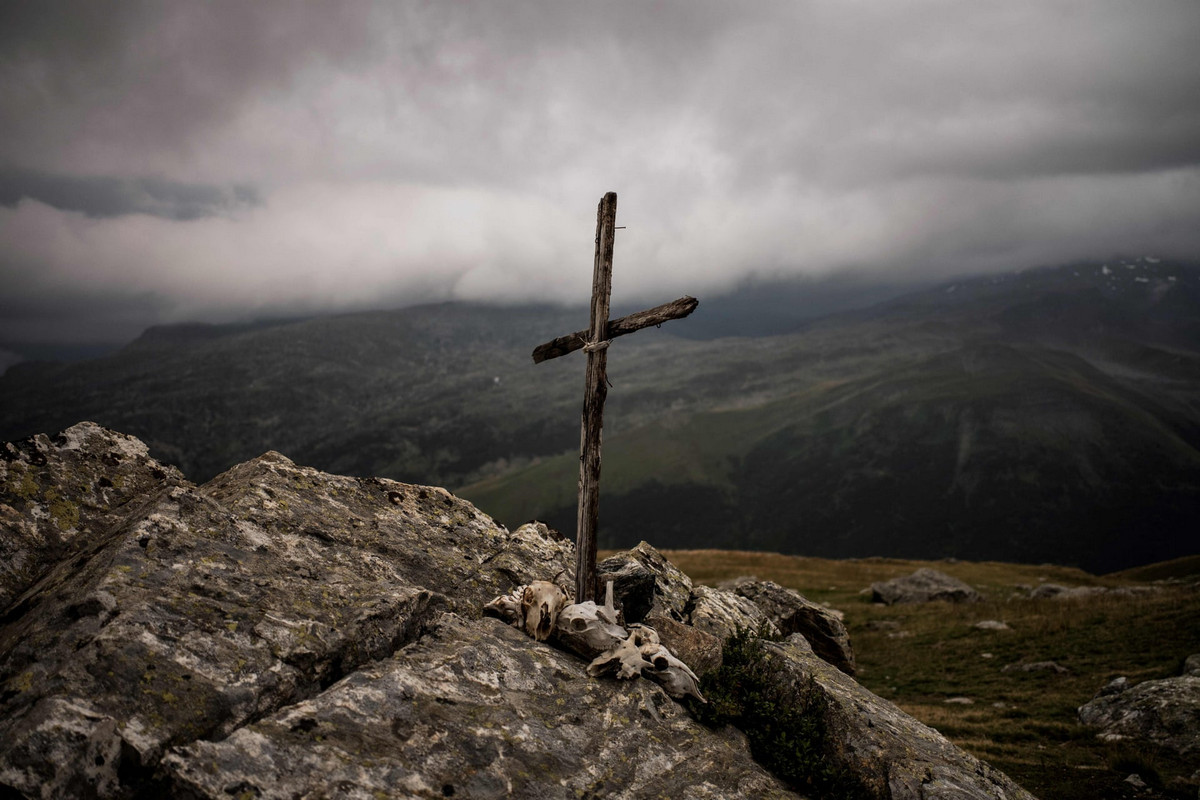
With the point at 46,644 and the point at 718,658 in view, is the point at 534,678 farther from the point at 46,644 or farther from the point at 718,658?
the point at 46,644

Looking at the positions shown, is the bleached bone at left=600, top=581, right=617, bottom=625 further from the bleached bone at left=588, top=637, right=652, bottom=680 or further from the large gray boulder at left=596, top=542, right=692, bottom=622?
the bleached bone at left=588, top=637, right=652, bottom=680

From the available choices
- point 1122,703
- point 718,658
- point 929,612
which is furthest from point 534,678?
point 929,612

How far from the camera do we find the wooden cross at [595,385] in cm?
1342

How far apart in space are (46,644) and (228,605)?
212cm

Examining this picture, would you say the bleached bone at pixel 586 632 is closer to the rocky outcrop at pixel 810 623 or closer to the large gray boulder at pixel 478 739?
the large gray boulder at pixel 478 739

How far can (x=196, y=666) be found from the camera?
8039 millimetres

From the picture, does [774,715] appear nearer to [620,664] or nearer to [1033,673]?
[620,664]

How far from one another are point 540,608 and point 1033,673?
2639 centimetres

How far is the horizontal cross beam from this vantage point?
12.7 metres

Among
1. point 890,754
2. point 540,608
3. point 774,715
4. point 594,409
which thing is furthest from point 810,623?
point 540,608

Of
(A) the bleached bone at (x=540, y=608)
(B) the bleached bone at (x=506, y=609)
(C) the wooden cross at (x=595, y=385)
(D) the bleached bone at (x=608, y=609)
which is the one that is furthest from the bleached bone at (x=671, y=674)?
(C) the wooden cross at (x=595, y=385)

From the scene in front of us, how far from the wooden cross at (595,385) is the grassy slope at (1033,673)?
42.0ft

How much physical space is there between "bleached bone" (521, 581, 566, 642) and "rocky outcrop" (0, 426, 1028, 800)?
0.27 metres

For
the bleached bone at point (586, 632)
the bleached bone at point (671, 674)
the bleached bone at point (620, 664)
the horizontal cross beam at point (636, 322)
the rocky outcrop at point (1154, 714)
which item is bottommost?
the rocky outcrop at point (1154, 714)
